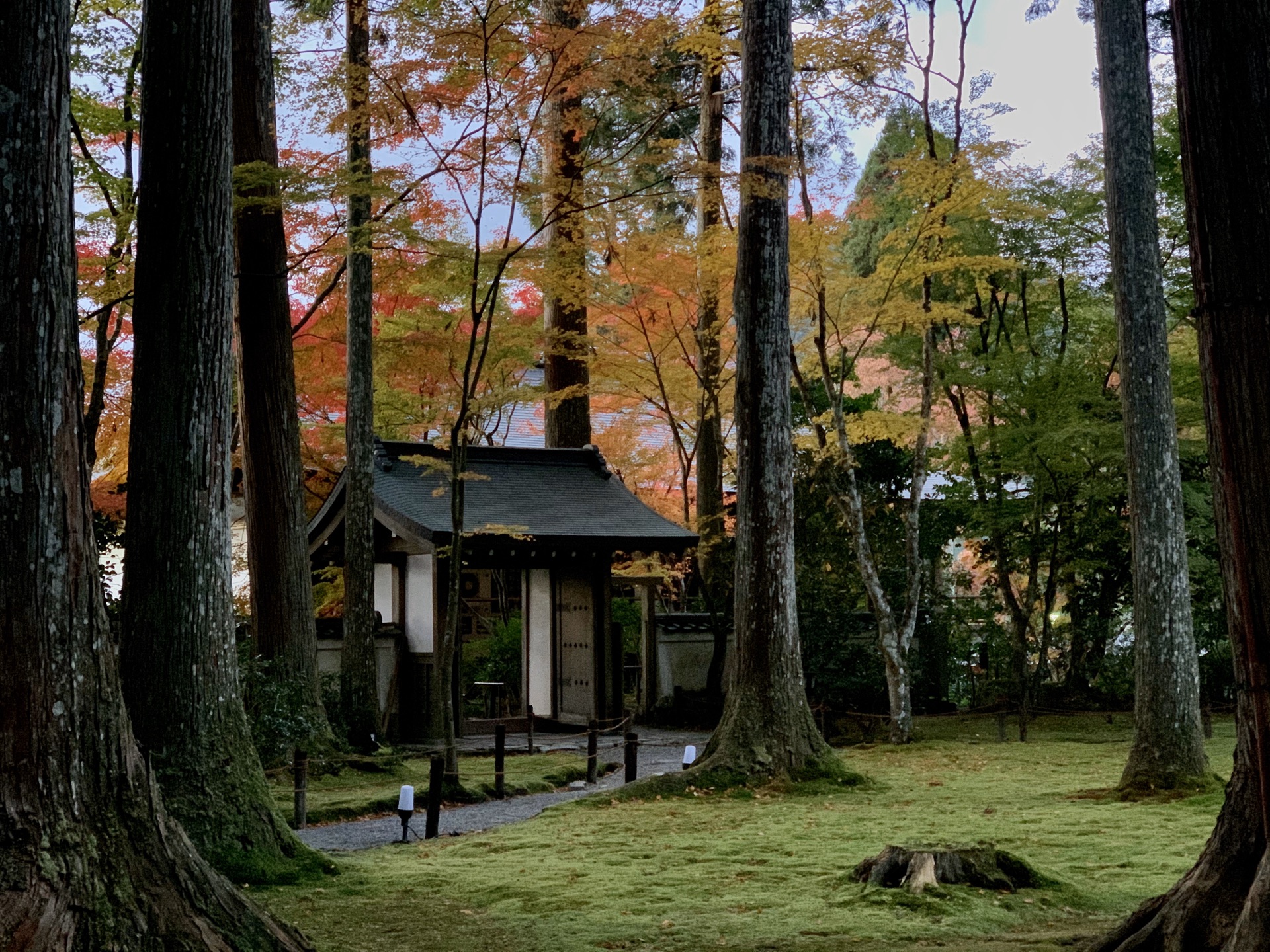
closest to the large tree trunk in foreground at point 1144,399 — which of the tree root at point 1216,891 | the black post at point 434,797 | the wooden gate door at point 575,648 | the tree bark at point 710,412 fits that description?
the black post at point 434,797

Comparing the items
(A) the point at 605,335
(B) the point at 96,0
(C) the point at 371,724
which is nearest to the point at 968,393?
(A) the point at 605,335

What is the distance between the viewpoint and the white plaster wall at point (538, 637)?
1639 centimetres

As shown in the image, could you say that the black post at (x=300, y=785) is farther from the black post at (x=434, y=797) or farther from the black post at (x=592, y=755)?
the black post at (x=592, y=755)

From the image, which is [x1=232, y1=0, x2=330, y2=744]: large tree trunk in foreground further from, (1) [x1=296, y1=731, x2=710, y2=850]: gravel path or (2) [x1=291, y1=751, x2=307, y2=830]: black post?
(2) [x1=291, y1=751, x2=307, y2=830]: black post

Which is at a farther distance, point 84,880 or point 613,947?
point 613,947

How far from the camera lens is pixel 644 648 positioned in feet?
57.1

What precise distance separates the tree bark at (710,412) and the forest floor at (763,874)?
21.0 feet

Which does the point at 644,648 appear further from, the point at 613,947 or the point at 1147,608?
the point at 613,947

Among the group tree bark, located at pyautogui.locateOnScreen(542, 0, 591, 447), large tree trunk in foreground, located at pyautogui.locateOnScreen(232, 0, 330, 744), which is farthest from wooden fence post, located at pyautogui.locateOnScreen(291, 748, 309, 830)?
tree bark, located at pyautogui.locateOnScreen(542, 0, 591, 447)

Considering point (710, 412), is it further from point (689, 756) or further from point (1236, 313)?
point (1236, 313)

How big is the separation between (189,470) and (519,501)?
9.58m

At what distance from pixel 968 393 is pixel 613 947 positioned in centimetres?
1575

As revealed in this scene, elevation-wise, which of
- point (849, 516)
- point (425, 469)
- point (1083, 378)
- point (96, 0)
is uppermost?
point (96, 0)

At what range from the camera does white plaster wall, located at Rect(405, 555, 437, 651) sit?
14789mm
